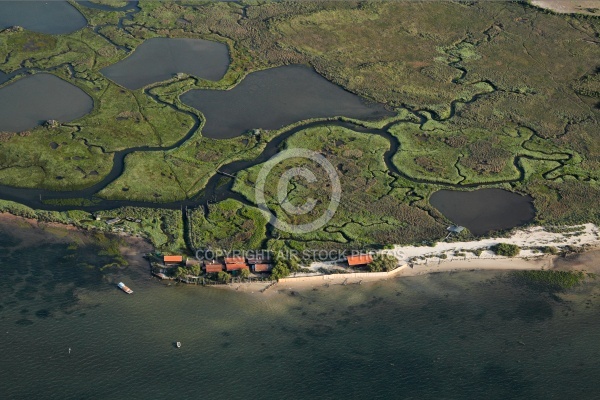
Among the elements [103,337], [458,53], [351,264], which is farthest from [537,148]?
[103,337]

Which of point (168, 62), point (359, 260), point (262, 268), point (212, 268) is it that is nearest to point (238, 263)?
point (262, 268)

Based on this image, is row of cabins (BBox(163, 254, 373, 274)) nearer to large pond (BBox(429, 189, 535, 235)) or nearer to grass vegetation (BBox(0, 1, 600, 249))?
grass vegetation (BBox(0, 1, 600, 249))

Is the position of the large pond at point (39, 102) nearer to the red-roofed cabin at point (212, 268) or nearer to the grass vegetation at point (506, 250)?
the red-roofed cabin at point (212, 268)

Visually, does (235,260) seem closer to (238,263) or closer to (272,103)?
(238,263)

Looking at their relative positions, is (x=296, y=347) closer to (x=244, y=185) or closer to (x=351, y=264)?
(x=351, y=264)

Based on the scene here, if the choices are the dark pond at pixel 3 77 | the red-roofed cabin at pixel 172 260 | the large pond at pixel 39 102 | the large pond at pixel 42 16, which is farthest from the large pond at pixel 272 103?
the large pond at pixel 42 16
